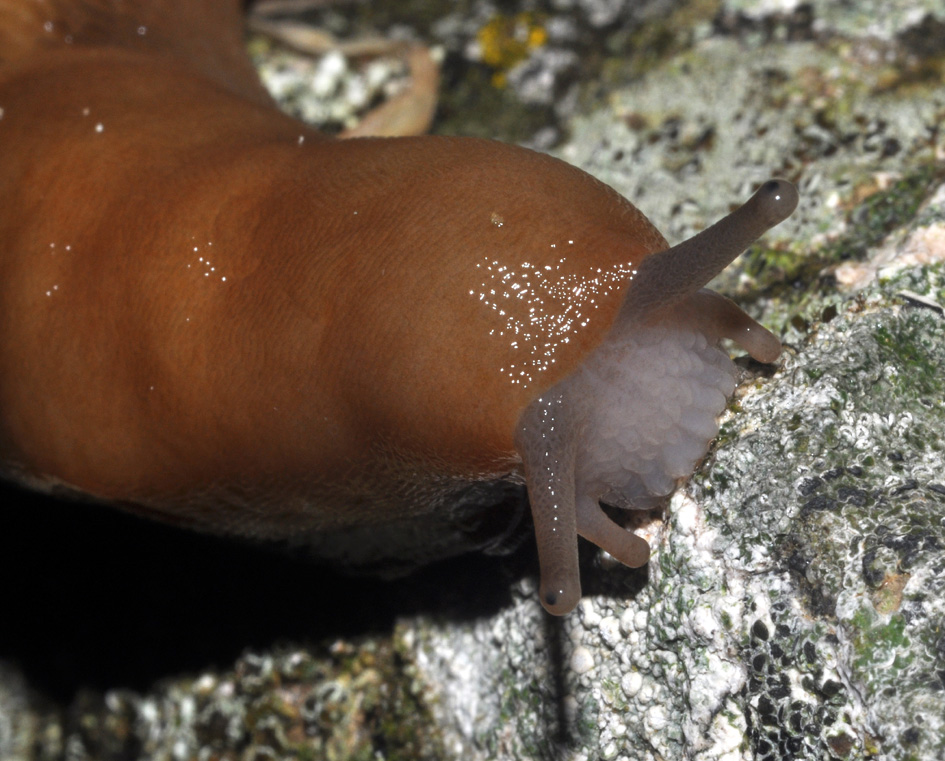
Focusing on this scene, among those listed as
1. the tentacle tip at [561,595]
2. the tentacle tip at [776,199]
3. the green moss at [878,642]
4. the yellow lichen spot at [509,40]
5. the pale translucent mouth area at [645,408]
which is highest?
the yellow lichen spot at [509,40]

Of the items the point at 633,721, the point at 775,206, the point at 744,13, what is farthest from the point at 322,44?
the point at 633,721

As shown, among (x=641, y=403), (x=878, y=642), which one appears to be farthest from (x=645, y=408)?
(x=878, y=642)

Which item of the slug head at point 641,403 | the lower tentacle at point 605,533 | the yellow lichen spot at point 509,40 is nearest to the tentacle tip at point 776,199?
the slug head at point 641,403

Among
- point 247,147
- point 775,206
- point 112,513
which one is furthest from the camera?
point 112,513

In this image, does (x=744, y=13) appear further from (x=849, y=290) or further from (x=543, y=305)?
(x=543, y=305)

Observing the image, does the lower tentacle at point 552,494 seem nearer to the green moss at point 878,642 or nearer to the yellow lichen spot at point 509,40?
the green moss at point 878,642

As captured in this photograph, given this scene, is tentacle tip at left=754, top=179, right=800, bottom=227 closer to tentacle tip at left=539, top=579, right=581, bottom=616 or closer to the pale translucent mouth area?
the pale translucent mouth area

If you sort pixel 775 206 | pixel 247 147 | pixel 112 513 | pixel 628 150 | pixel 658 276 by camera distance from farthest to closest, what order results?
pixel 112 513 → pixel 628 150 → pixel 247 147 → pixel 658 276 → pixel 775 206
